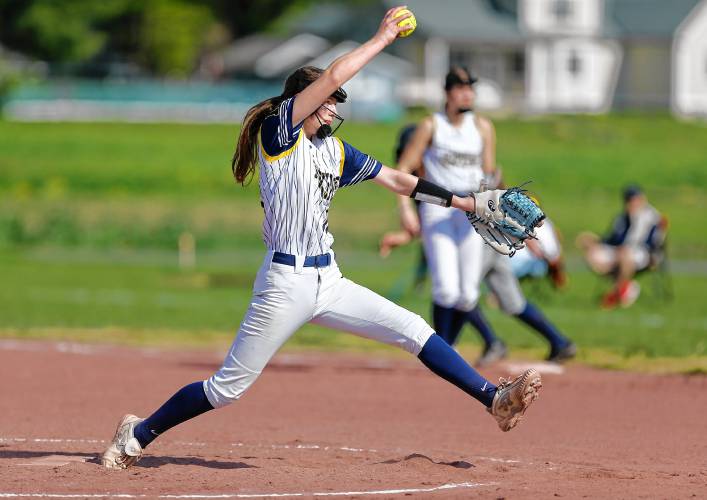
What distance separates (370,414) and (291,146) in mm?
3335

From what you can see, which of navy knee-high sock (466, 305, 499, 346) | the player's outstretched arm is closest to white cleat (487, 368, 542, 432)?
the player's outstretched arm

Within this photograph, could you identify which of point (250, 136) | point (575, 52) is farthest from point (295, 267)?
point (575, 52)

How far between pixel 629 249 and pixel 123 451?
497 inches

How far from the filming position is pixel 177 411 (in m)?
7.21

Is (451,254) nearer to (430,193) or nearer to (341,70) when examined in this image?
(430,193)

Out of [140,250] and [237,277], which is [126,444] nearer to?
[237,277]

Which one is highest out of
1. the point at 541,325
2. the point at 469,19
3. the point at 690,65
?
the point at 469,19

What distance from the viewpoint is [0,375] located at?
1130 cm

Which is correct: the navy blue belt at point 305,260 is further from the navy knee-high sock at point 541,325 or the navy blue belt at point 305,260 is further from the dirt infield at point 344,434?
the navy knee-high sock at point 541,325

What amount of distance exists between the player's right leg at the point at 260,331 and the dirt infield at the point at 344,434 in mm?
386

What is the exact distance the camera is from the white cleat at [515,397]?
6.98 metres

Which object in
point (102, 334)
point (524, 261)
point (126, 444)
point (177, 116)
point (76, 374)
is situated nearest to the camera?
point (126, 444)

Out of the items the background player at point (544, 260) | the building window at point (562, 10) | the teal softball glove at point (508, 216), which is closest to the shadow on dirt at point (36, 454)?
the teal softball glove at point (508, 216)

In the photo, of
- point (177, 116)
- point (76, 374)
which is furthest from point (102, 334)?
point (177, 116)
